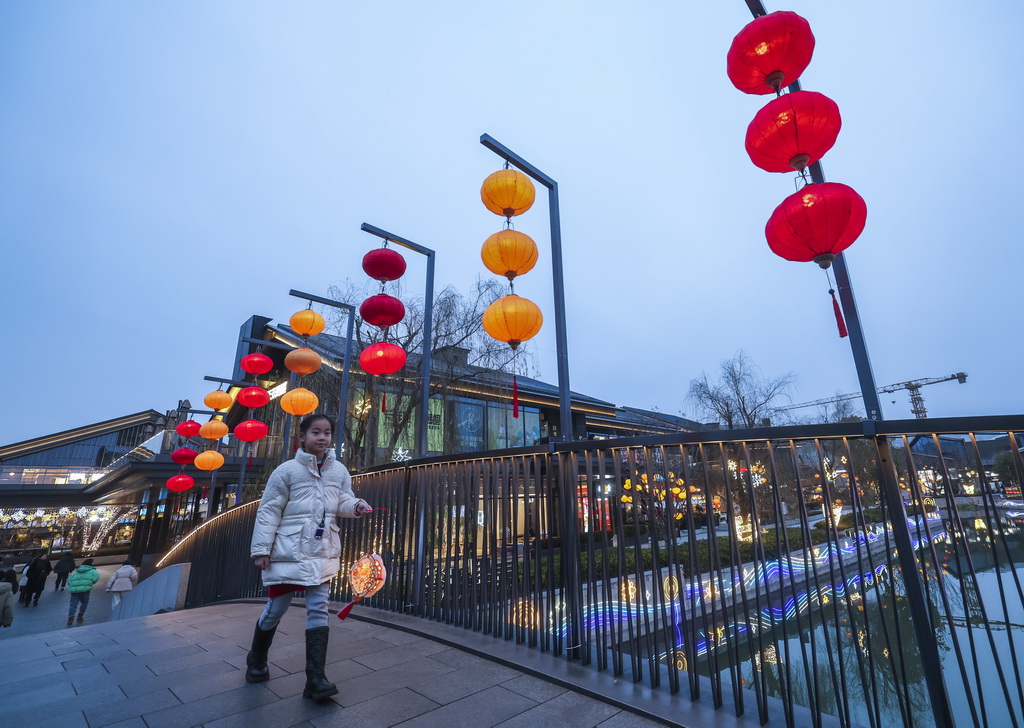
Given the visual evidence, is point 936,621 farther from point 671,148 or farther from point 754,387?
point 671,148

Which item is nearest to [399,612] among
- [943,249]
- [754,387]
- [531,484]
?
[531,484]

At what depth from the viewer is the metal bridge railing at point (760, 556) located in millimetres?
1822

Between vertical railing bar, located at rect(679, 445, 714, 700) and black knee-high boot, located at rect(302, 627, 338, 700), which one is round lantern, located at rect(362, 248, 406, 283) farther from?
vertical railing bar, located at rect(679, 445, 714, 700)

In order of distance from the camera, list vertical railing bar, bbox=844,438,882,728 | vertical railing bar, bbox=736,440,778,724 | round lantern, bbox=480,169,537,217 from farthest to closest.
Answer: round lantern, bbox=480,169,537,217 < vertical railing bar, bbox=736,440,778,724 < vertical railing bar, bbox=844,438,882,728

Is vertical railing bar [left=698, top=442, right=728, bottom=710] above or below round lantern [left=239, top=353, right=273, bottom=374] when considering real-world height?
below

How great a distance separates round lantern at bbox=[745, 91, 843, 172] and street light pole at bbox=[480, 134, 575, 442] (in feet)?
6.77

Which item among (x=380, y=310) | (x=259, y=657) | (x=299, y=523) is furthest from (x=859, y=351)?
(x=380, y=310)

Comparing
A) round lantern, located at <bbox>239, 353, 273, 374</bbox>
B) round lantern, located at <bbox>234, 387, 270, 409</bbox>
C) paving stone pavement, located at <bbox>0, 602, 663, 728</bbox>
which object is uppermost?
round lantern, located at <bbox>239, 353, 273, 374</bbox>

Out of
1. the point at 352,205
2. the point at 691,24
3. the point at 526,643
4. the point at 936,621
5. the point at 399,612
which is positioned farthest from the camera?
the point at 352,205

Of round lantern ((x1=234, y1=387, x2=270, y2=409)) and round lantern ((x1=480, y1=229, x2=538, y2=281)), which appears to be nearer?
round lantern ((x1=480, y1=229, x2=538, y2=281))

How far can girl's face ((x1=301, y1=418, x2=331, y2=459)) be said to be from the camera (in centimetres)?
301

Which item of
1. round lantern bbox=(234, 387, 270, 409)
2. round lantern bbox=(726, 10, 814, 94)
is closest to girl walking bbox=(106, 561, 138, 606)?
round lantern bbox=(234, 387, 270, 409)

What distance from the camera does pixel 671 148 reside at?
101250mm

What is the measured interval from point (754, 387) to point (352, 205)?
99.9m
